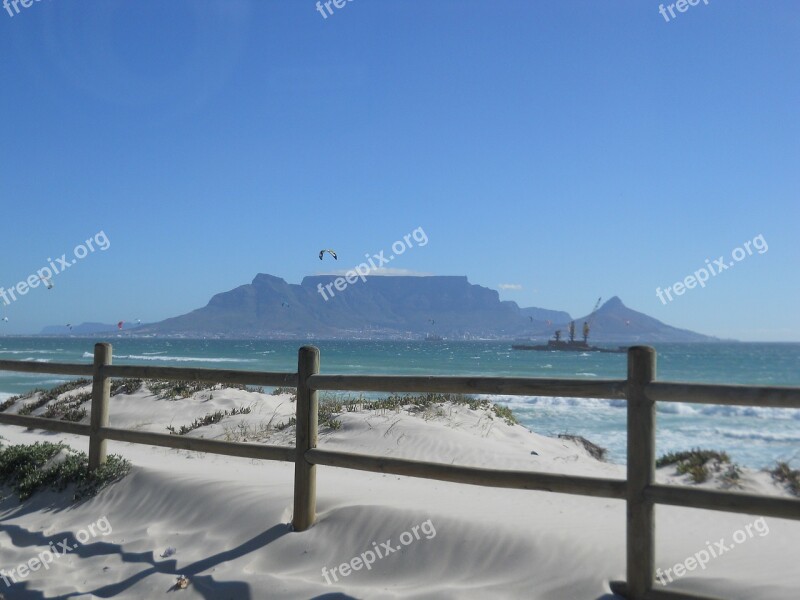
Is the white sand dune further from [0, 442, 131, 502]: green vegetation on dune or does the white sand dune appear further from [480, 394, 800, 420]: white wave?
[480, 394, 800, 420]: white wave

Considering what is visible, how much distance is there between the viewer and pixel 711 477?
934 cm

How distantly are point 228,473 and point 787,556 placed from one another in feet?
18.7

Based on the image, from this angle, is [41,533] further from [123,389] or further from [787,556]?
[123,389]

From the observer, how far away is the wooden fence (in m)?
4.12

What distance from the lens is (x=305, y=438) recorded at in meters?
5.84

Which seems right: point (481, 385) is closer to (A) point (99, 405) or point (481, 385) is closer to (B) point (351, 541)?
(B) point (351, 541)

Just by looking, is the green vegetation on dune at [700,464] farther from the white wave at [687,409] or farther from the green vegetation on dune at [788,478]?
the white wave at [687,409]

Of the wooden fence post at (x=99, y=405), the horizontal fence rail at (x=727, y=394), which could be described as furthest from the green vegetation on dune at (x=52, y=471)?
the horizontal fence rail at (x=727, y=394)

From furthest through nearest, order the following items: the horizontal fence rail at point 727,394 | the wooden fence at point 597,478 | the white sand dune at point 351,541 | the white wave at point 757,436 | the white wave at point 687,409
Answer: the white wave at point 687,409, the white wave at point 757,436, the white sand dune at point 351,541, the wooden fence at point 597,478, the horizontal fence rail at point 727,394

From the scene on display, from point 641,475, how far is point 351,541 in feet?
8.21

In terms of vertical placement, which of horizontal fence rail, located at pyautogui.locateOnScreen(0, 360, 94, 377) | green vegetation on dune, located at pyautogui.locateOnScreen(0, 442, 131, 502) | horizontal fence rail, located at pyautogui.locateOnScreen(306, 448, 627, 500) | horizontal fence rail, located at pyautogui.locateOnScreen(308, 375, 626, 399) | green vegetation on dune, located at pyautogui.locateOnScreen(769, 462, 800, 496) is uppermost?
horizontal fence rail, located at pyautogui.locateOnScreen(308, 375, 626, 399)

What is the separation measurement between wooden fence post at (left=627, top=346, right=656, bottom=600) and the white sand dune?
0.33 meters

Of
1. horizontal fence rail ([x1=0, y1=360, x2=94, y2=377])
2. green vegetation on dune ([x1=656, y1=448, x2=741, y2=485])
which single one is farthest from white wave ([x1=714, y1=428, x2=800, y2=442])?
horizontal fence rail ([x1=0, y1=360, x2=94, y2=377])

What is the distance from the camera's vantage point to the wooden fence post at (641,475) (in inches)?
173
